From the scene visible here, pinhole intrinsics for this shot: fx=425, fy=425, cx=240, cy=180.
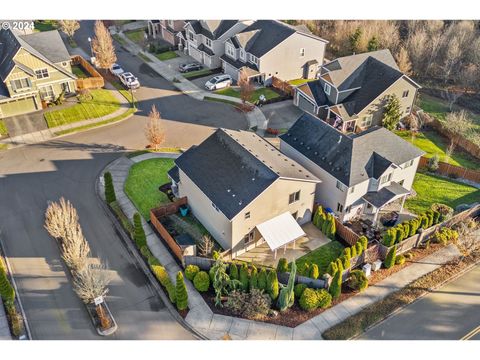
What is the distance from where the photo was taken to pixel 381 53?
56.6 m

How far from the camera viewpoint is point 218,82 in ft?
205

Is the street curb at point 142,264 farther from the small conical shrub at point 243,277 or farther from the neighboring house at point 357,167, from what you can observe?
the neighboring house at point 357,167

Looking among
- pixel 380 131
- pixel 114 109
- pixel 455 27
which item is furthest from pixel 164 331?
pixel 455 27

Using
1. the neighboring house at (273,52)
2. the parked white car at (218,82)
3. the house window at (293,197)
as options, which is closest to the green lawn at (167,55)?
the neighboring house at (273,52)

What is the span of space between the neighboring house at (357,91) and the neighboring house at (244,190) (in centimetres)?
1732

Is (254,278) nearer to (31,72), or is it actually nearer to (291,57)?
(31,72)

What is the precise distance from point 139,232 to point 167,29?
51547mm

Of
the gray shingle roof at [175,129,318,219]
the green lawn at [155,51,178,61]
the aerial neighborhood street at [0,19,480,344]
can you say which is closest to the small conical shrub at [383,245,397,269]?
the aerial neighborhood street at [0,19,480,344]

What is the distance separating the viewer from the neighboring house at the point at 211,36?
66500 mm

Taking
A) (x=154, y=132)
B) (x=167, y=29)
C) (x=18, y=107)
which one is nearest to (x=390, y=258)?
(x=154, y=132)

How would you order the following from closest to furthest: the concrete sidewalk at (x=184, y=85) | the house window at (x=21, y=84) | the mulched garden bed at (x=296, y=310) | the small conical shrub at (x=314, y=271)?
the mulched garden bed at (x=296, y=310) < the small conical shrub at (x=314, y=271) < the house window at (x=21, y=84) < the concrete sidewalk at (x=184, y=85)

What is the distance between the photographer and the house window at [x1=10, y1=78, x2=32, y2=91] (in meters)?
52.3

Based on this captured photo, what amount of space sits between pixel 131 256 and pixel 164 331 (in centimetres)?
815

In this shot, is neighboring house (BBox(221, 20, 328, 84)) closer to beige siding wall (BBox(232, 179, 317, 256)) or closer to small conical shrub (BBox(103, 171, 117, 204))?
beige siding wall (BBox(232, 179, 317, 256))
